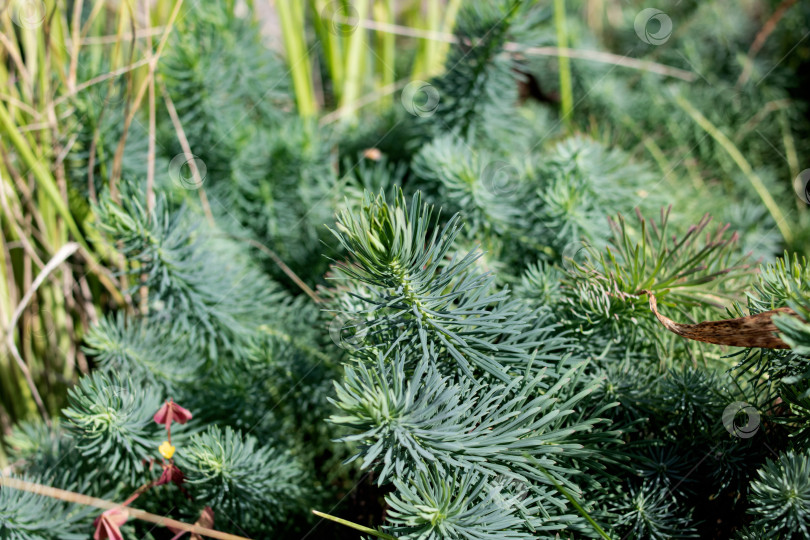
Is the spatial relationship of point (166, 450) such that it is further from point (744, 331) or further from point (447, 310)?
point (744, 331)

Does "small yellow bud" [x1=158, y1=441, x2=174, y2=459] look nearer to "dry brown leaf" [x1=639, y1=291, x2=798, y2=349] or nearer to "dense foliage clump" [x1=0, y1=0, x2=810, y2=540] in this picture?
Result: "dense foliage clump" [x1=0, y1=0, x2=810, y2=540]

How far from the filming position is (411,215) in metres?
0.39

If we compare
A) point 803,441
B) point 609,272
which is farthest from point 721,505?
point 609,272

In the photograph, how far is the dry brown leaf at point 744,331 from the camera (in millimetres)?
378

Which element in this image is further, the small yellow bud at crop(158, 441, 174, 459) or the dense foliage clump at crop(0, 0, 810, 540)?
the small yellow bud at crop(158, 441, 174, 459)

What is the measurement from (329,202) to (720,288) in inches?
18.0

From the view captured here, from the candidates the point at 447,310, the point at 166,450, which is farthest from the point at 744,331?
the point at 166,450

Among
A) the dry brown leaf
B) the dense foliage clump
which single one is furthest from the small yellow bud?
the dry brown leaf

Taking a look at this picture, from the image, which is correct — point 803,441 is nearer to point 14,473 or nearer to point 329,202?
point 329,202

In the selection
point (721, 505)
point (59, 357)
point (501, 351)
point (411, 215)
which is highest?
point (411, 215)

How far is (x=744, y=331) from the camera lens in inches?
15.4

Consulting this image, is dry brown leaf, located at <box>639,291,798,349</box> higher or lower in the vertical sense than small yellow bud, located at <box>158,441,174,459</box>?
higher

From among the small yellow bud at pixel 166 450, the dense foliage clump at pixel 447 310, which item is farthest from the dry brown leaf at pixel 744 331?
the small yellow bud at pixel 166 450

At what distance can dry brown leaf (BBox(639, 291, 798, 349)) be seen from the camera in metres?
0.38
